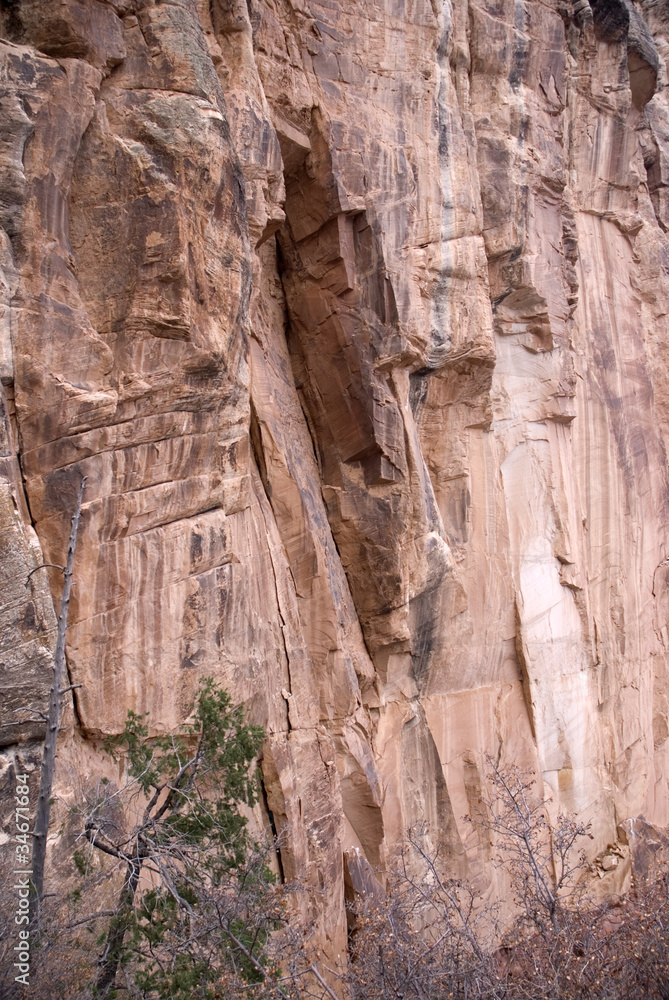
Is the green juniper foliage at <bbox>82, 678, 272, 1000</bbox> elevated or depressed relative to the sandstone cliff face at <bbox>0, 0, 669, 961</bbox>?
depressed

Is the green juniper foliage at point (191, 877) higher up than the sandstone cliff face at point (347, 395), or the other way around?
the sandstone cliff face at point (347, 395)

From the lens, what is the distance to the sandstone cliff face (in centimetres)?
1025

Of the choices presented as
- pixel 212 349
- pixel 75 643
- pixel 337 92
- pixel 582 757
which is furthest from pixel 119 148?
pixel 582 757

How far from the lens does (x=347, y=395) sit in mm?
14234

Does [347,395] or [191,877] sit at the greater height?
[347,395]

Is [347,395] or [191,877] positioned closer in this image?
[191,877]

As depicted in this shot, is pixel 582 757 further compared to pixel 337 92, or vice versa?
pixel 582 757

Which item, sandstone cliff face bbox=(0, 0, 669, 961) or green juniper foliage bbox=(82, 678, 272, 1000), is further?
sandstone cliff face bbox=(0, 0, 669, 961)

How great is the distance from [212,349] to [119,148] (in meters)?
2.62

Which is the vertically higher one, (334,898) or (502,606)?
(502,606)

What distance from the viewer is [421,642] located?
1494cm

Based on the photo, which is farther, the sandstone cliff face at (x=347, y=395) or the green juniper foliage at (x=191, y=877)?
the sandstone cliff face at (x=347, y=395)

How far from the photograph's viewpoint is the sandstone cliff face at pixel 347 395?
10.2 m

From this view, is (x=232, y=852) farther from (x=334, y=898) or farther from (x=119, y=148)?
(x=119, y=148)
